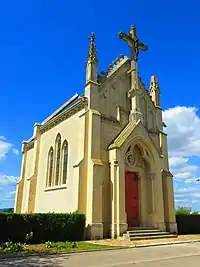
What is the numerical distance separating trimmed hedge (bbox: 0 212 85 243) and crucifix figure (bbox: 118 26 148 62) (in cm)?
1439

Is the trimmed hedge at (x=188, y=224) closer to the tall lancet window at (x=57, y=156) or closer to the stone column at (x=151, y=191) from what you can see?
the stone column at (x=151, y=191)

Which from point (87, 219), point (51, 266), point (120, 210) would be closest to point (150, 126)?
point (120, 210)

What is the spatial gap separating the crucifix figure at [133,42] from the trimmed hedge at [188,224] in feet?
45.3

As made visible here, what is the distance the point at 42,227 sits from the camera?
14.5 meters

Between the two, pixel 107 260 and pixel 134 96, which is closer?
pixel 107 260

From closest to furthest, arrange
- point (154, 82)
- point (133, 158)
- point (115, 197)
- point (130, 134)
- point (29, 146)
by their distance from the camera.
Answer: point (115, 197) → point (130, 134) → point (133, 158) → point (154, 82) → point (29, 146)

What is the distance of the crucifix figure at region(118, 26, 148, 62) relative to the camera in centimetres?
2293

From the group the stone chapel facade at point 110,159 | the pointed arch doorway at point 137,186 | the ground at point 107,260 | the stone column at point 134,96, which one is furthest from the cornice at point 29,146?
the ground at point 107,260

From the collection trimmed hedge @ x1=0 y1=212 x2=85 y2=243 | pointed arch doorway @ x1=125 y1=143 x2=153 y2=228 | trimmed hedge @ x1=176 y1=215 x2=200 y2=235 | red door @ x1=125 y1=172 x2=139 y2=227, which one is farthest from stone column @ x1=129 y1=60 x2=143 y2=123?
trimmed hedge @ x1=176 y1=215 x2=200 y2=235

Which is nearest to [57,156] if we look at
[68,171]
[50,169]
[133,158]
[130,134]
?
[50,169]

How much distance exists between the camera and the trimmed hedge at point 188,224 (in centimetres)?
2166

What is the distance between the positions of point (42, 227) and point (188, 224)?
42.9 ft

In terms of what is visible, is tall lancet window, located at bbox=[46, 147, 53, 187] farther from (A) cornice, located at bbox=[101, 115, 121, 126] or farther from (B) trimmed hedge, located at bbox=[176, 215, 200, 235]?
(B) trimmed hedge, located at bbox=[176, 215, 200, 235]

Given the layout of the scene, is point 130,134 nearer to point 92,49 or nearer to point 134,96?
point 134,96
